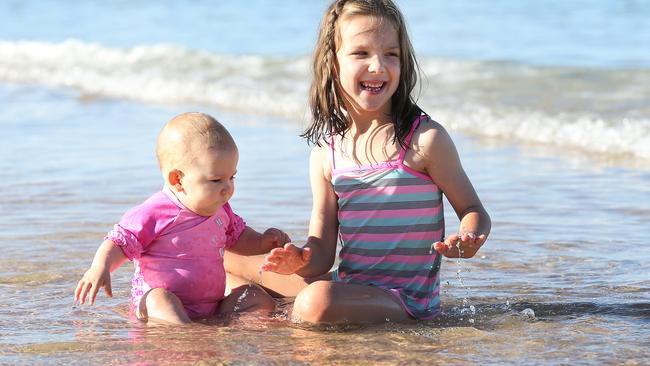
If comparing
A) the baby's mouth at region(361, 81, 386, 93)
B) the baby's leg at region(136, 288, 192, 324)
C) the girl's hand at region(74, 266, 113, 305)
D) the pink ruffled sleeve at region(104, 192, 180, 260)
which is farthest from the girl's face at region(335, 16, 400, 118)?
the girl's hand at region(74, 266, 113, 305)

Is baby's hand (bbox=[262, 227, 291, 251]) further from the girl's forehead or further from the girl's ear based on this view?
the girl's forehead

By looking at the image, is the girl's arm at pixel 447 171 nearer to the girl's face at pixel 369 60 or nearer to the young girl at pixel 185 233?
the girl's face at pixel 369 60

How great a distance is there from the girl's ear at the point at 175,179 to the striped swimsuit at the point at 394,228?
0.53 m

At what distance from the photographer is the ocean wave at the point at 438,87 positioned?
8.48m

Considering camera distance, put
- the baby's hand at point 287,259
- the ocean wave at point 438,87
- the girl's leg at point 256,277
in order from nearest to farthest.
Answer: the baby's hand at point 287,259
the girl's leg at point 256,277
the ocean wave at point 438,87

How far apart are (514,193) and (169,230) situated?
2853 millimetres

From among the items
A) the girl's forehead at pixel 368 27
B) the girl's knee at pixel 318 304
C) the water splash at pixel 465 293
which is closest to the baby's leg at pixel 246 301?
the girl's knee at pixel 318 304

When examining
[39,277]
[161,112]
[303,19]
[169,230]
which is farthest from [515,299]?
[303,19]

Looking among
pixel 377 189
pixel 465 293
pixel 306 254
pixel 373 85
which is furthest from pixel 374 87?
pixel 465 293

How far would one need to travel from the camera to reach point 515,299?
167 inches

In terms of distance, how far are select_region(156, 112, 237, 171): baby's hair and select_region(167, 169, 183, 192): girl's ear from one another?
2 centimetres

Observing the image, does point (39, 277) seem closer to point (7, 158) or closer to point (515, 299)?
point (515, 299)

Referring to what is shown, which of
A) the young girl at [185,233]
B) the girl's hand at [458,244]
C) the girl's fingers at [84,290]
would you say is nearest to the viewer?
the girl's hand at [458,244]

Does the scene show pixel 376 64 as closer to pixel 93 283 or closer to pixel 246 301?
pixel 246 301
